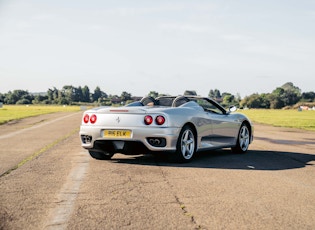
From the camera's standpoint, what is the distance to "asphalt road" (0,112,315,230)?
13.2 ft

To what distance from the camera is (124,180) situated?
6.15 meters

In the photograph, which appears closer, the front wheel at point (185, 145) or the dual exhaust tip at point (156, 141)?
the dual exhaust tip at point (156, 141)

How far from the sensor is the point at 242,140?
1006 cm

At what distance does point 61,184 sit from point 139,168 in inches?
70.2

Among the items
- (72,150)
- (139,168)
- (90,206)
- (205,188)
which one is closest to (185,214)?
(90,206)

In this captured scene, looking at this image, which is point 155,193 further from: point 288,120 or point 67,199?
point 288,120

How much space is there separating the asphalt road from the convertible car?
28 cm

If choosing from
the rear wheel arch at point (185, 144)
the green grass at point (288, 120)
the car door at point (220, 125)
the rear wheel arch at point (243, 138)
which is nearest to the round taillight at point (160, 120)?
the rear wheel arch at point (185, 144)

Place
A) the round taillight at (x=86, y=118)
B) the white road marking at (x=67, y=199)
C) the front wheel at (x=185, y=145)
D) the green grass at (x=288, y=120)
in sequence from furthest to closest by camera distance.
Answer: the green grass at (x=288, y=120)
the round taillight at (x=86, y=118)
the front wheel at (x=185, y=145)
the white road marking at (x=67, y=199)

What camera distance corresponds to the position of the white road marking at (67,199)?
392 cm

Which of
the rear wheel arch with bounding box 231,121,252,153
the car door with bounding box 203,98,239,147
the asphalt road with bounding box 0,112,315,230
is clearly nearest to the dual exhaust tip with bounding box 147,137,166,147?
the asphalt road with bounding box 0,112,315,230

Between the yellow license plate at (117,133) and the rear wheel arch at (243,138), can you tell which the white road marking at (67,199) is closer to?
the yellow license plate at (117,133)

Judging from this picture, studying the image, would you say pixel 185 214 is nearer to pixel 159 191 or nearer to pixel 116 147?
pixel 159 191

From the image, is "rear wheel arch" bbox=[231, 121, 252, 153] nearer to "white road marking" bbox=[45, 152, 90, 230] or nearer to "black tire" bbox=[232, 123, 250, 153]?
"black tire" bbox=[232, 123, 250, 153]
